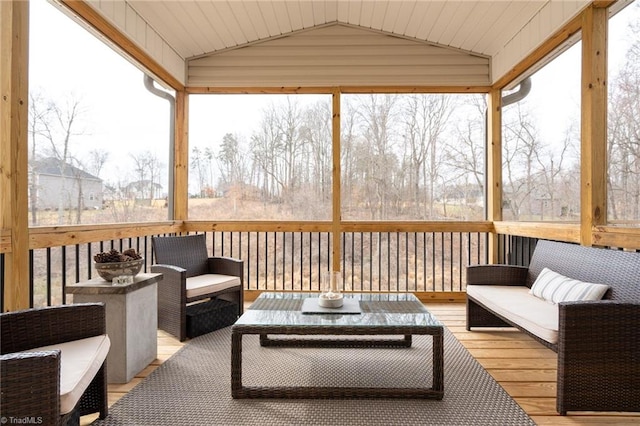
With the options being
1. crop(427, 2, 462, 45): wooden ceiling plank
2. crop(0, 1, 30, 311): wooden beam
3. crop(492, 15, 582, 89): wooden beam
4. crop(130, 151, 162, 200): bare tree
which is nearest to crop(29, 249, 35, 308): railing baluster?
crop(0, 1, 30, 311): wooden beam

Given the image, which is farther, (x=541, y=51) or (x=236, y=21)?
(x=236, y=21)

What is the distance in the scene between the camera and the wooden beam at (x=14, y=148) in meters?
2.32

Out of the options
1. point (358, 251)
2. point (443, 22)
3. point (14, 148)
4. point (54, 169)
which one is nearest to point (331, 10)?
point (443, 22)

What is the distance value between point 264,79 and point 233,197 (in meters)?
1.57

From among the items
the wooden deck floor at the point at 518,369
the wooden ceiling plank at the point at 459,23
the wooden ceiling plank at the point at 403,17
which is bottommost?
the wooden deck floor at the point at 518,369

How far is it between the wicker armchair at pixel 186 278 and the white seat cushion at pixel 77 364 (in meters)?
1.19

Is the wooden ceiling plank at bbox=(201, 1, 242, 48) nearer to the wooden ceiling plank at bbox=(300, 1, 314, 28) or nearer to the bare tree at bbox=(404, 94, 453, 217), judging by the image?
the wooden ceiling plank at bbox=(300, 1, 314, 28)

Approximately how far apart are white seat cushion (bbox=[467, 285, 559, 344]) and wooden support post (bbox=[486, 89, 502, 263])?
132 cm

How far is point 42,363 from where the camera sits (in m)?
1.40

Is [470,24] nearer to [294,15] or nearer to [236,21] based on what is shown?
[294,15]

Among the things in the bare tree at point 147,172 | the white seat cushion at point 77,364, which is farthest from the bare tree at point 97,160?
the white seat cushion at point 77,364

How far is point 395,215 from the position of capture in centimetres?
478

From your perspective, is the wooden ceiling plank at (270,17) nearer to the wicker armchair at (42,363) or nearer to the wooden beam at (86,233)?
the wooden beam at (86,233)

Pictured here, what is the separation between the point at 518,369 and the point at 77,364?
2.79 m
